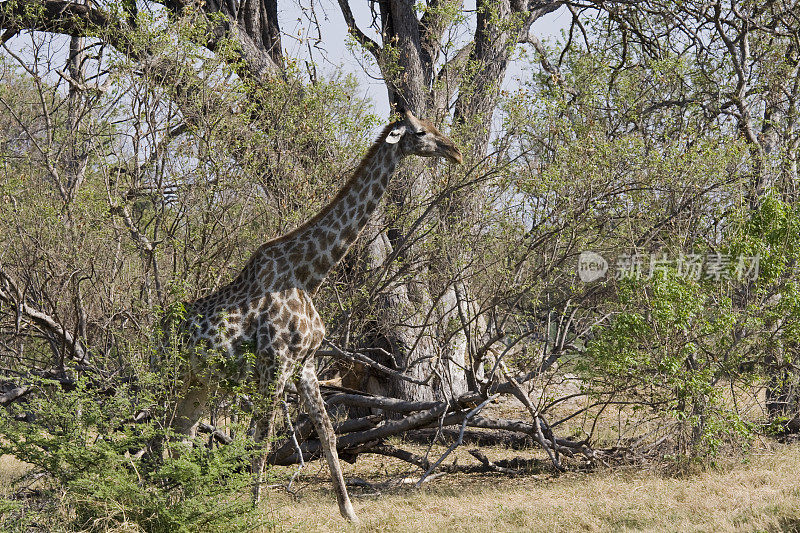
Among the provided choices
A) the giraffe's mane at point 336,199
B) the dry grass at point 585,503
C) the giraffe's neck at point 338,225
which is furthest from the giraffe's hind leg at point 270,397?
the giraffe's mane at point 336,199

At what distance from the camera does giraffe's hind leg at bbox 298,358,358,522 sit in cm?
672

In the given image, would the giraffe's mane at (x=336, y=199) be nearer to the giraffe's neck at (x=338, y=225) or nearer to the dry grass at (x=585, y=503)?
the giraffe's neck at (x=338, y=225)

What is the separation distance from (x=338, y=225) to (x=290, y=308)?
2.82ft

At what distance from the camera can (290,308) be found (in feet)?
21.8

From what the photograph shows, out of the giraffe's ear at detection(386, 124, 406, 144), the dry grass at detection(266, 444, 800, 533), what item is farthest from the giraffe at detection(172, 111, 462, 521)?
the dry grass at detection(266, 444, 800, 533)

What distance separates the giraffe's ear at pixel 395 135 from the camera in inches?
268

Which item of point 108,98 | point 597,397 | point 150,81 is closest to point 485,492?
point 597,397

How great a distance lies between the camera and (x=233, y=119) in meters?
8.38

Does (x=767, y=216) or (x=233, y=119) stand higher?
(x=233, y=119)

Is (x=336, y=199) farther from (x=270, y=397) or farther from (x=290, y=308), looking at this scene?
(x=270, y=397)

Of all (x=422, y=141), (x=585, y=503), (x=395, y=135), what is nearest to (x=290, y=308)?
(x=395, y=135)

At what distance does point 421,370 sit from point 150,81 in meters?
5.59

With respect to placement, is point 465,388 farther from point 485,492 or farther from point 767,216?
point 767,216

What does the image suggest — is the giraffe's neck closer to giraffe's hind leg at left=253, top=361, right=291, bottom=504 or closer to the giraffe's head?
→ the giraffe's head
